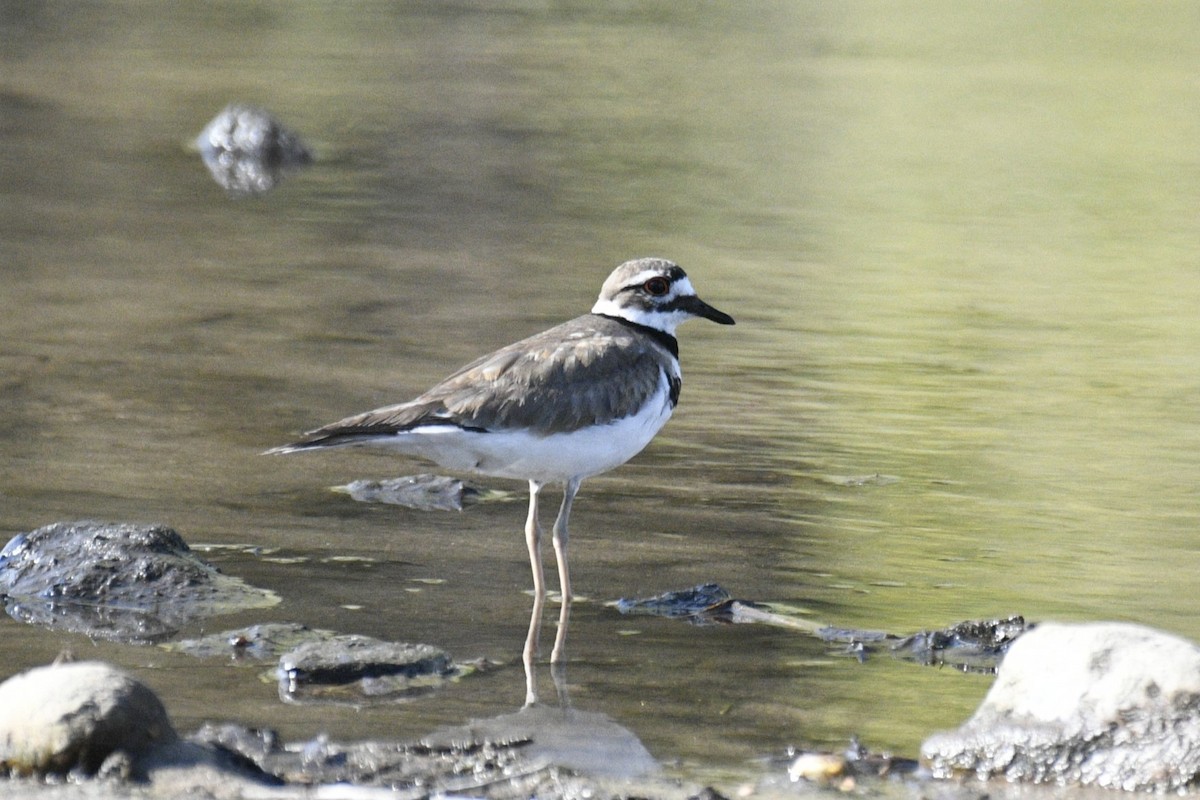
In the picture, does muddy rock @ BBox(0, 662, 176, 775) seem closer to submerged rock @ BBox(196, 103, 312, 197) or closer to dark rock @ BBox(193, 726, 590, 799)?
dark rock @ BBox(193, 726, 590, 799)

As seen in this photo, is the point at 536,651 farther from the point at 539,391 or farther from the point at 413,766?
the point at 413,766

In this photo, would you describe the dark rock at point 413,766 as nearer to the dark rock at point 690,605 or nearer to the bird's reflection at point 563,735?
the bird's reflection at point 563,735

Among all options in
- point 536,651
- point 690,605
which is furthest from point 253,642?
point 690,605

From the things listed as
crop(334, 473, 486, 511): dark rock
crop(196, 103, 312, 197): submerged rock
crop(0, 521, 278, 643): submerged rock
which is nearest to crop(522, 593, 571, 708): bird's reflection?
crop(0, 521, 278, 643): submerged rock

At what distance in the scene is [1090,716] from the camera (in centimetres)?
552

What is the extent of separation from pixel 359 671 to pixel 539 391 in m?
1.50

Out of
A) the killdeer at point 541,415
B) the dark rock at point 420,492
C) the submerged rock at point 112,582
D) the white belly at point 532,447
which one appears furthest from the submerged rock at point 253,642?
the dark rock at point 420,492

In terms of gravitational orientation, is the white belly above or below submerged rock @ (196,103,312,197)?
below

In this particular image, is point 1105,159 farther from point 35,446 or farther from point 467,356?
point 35,446

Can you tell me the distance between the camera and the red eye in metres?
8.18

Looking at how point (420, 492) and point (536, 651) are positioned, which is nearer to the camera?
point (536, 651)

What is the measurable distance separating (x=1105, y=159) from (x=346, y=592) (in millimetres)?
15776

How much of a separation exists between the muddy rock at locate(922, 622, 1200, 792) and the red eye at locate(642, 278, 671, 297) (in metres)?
2.92

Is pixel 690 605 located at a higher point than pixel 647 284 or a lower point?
lower
